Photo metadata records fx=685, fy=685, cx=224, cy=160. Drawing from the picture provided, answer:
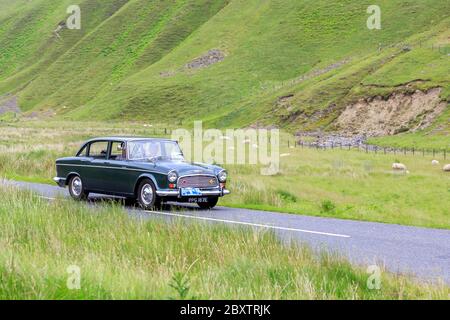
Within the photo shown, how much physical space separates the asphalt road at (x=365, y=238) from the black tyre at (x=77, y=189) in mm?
2609

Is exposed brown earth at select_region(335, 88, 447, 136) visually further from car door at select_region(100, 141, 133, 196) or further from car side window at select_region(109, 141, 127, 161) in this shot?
car door at select_region(100, 141, 133, 196)

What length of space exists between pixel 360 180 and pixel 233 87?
7398 centimetres

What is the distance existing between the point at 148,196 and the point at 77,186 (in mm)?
2888

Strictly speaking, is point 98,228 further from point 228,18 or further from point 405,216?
point 228,18

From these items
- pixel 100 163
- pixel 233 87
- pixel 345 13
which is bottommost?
pixel 100 163

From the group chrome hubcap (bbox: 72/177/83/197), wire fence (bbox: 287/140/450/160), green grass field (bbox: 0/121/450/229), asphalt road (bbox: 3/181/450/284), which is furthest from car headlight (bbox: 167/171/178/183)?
wire fence (bbox: 287/140/450/160)

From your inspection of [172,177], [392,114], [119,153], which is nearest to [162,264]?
[172,177]

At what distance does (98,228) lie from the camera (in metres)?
11.3

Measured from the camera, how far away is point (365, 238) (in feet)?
43.0

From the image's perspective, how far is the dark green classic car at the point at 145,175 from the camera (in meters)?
17.2

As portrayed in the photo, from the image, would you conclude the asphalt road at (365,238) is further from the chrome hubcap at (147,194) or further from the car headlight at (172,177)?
the car headlight at (172,177)

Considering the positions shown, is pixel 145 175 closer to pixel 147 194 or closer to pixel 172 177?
pixel 147 194

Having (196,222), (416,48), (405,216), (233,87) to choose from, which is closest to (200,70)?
(233,87)

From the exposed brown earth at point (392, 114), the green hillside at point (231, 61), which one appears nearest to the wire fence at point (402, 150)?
the exposed brown earth at point (392, 114)
